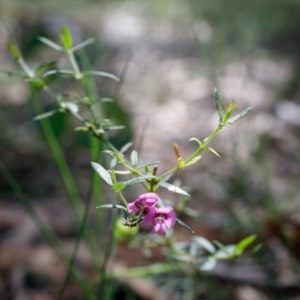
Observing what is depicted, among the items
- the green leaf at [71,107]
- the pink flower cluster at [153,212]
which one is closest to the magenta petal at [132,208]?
the pink flower cluster at [153,212]

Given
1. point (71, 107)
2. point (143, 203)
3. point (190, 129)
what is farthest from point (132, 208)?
point (190, 129)

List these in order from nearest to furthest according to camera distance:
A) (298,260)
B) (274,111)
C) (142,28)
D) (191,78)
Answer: (298,260) → (274,111) → (191,78) → (142,28)

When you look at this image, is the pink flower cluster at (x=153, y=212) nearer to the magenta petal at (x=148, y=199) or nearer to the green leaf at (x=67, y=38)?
the magenta petal at (x=148, y=199)

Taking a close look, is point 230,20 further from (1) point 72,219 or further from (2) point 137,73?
(1) point 72,219

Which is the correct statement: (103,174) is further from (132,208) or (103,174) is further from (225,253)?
(225,253)

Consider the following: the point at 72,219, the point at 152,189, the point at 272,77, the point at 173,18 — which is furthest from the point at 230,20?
the point at 152,189

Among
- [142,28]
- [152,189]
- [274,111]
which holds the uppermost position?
[152,189]
